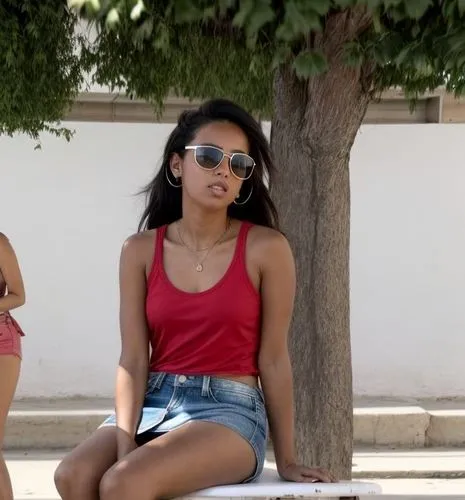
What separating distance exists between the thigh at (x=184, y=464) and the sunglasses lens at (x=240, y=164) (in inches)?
28.9

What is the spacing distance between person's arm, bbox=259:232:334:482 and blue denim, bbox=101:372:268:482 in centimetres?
5

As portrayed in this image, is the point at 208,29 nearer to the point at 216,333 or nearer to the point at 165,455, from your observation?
the point at 216,333

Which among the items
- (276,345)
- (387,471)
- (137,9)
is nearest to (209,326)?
(276,345)

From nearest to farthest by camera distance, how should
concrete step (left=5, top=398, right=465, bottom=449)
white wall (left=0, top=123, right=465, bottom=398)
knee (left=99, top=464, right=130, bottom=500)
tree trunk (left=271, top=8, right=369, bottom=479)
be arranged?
1. knee (left=99, top=464, right=130, bottom=500)
2. tree trunk (left=271, top=8, right=369, bottom=479)
3. concrete step (left=5, top=398, right=465, bottom=449)
4. white wall (left=0, top=123, right=465, bottom=398)

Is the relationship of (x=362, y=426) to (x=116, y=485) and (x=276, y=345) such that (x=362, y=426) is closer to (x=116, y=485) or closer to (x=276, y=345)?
(x=276, y=345)

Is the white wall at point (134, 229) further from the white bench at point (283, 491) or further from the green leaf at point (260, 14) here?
the green leaf at point (260, 14)

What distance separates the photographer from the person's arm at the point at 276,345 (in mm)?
3492

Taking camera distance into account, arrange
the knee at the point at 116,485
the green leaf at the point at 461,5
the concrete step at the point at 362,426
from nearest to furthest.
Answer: the green leaf at the point at 461,5, the knee at the point at 116,485, the concrete step at the point at 362,426

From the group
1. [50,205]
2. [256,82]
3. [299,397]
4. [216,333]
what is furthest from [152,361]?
[50,205]

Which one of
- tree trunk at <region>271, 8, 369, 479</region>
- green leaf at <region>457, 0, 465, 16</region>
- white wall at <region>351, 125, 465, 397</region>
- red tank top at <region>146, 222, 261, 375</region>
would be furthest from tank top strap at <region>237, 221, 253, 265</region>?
white wall at <region>351, 125, 465, 397</region>

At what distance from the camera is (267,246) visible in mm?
3537

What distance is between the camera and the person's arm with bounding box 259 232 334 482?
349 cm

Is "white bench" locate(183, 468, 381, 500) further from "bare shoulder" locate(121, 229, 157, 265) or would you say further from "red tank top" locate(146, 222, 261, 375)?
"bare shoulder" locate(121, 229, 157, 265)

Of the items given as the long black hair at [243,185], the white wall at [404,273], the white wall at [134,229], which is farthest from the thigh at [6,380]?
the white wall at [404,273]
